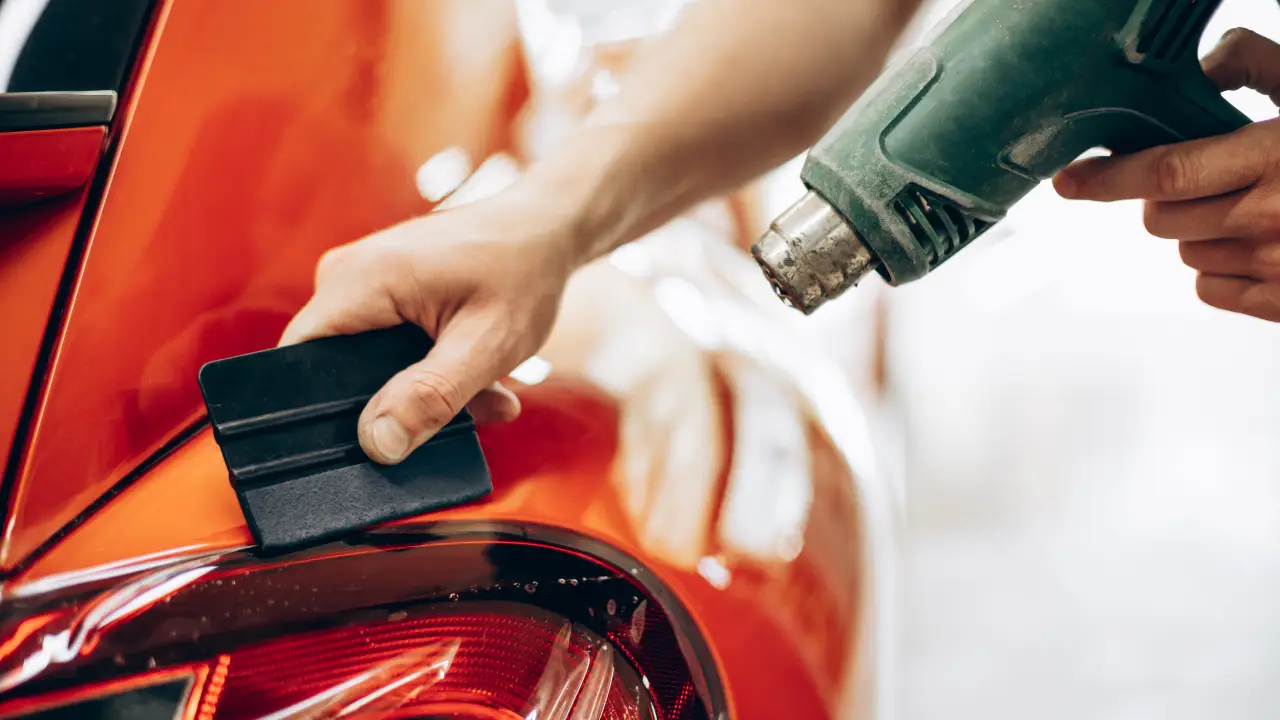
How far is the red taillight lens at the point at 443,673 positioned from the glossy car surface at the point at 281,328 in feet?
0.18

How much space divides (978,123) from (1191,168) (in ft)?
0.47

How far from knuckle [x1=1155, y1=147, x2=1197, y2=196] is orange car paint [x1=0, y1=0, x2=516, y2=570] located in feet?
1.51

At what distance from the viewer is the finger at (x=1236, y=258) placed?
0.61 m

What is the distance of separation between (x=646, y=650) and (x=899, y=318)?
544mm

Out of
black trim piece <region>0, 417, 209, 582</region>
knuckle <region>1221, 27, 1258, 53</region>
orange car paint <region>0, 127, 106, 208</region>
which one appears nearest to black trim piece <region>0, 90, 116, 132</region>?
orange car paint <region>0, 127, 106, 208</region>

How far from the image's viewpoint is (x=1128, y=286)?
999 mm

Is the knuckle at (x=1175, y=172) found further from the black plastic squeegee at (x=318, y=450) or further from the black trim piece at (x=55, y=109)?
the black trim piece at (x=55, y=109)

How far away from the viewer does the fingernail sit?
0.57 m

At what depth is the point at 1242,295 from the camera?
660 millimetres

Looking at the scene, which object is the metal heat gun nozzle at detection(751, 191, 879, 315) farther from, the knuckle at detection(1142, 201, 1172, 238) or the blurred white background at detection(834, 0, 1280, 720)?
the blurred white background at detection(834, 0, 1280, 720)

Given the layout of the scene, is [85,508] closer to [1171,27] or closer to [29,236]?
[29,236]

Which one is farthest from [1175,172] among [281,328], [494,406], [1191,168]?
[281,328]

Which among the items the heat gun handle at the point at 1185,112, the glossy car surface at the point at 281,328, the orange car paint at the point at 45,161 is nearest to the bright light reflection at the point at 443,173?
the glossy car surface at the point at 281,328

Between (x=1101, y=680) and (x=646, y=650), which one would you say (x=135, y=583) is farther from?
(x=1101, y=680)
